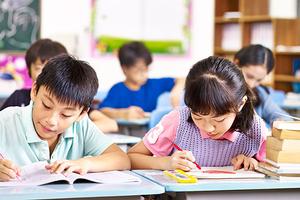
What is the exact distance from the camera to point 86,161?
2086 mm

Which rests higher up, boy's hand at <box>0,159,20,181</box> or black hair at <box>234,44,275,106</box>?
black hair at <box>234,44,275,106</box>

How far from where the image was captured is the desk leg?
1903 millimetres

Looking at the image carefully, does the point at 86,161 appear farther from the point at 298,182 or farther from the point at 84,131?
the point at 298,182

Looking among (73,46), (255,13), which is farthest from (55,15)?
(255,13)

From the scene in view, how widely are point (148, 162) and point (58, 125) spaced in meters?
0.36

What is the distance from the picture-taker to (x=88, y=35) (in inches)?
273

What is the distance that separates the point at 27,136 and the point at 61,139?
13cm

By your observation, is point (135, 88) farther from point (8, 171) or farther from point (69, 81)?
point (8, 171)

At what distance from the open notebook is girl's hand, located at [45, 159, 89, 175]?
0.05ft

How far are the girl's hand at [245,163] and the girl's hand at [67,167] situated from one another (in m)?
0.51

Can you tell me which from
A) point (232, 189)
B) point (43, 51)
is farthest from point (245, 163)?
point (43, 51)

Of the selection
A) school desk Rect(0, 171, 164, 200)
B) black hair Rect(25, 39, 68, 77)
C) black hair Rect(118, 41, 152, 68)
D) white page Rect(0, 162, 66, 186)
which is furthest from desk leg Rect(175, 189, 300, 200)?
black hair Rect(118, 41, 152, 68)

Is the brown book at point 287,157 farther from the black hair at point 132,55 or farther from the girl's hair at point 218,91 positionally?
the black hair at point 132,55

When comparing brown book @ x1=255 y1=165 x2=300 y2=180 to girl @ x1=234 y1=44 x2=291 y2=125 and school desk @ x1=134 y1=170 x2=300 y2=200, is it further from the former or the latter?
girl @ x1=234 y1=44 x2=291 y2=125
